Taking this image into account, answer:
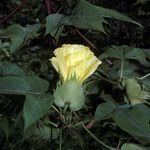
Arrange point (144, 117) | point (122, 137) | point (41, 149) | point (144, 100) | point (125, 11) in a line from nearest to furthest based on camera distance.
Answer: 1. point (144, 117)
2. point (144, 100)
3. point (122, 137)
4. point (41, 149)
5. point (125, 11)

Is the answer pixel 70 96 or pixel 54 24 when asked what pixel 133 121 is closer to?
pixel 70 96

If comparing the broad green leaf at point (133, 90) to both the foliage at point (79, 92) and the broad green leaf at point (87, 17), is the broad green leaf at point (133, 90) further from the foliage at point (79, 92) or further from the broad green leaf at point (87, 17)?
the broad green leaf at point (87, 17)

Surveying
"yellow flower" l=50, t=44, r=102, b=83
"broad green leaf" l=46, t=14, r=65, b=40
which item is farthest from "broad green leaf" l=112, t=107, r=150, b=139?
"broad green leaf" l=46, t=14, r=65, b=40

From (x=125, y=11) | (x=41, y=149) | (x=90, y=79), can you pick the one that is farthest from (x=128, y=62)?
(x=125, y=11)

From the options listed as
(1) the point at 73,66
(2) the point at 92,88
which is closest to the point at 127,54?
(2) the point at 92,88

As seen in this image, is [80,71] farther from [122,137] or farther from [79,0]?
[122,137]

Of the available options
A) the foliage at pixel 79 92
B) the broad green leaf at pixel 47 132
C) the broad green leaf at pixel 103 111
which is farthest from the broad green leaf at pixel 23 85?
the broad green leaf at pixel 47 132
